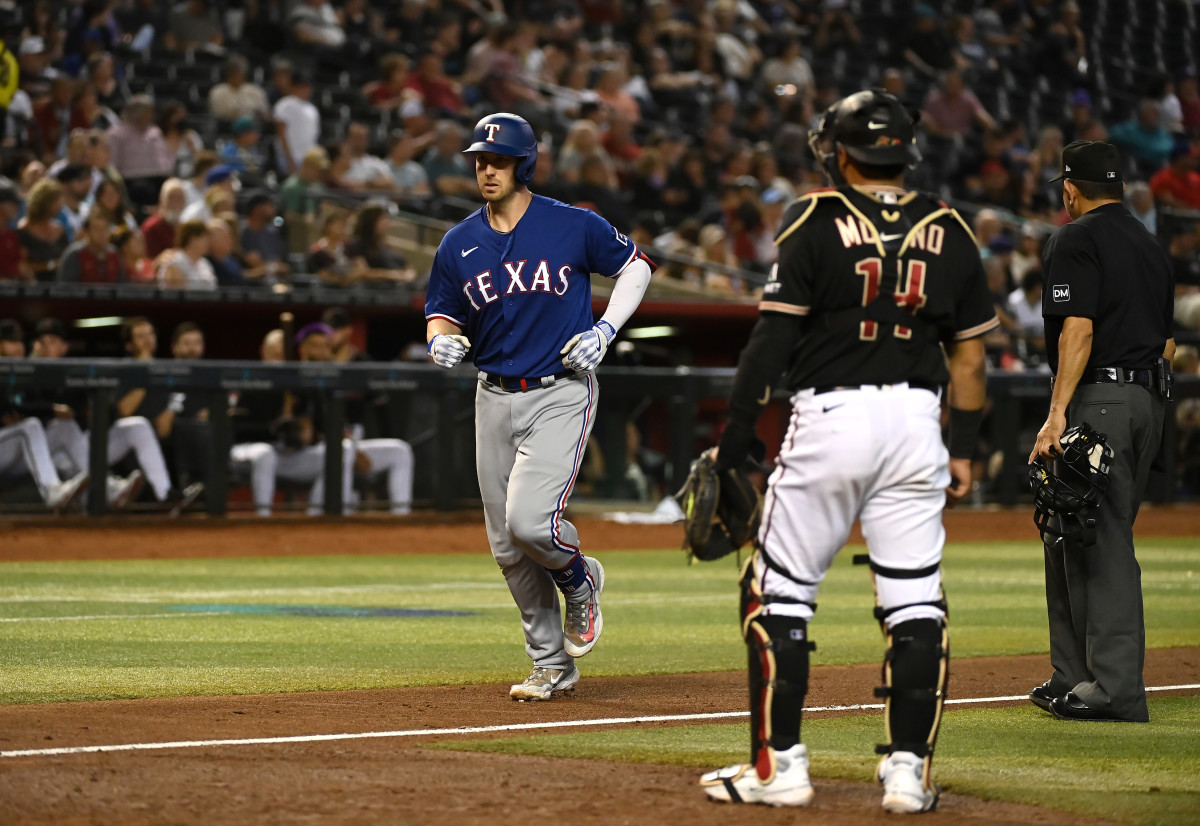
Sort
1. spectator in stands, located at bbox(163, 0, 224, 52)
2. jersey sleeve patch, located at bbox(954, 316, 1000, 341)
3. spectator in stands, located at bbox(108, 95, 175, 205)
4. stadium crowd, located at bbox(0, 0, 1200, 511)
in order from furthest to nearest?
spectator in stands, located at bbox(163, 0, 224, 52), spectator in stands, located at bbox(108, 95, 175, 205), stadium crowd, located at bbox(0, 0, 1200, 511), jersey sleeve patch, located at bbox(954, 316, 1000, 341)

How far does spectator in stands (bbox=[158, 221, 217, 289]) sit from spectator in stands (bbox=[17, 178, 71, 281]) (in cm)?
93

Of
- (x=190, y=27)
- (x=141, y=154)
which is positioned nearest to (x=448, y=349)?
(x=141, y=154)

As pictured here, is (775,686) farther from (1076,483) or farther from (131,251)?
(131,251)

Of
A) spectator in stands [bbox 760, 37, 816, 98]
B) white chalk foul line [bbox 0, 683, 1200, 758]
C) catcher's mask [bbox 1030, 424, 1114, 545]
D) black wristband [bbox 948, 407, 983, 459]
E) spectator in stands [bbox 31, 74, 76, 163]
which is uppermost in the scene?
spectator in stands [bbox 760, 37, 816, 98]

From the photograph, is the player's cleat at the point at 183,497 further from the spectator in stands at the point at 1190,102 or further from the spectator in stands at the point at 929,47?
the spectator in stands at the point at 1190,102

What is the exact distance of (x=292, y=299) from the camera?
53.3 ft

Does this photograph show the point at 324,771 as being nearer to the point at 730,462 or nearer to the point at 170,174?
the point at 730,462

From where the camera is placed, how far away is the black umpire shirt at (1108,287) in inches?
254

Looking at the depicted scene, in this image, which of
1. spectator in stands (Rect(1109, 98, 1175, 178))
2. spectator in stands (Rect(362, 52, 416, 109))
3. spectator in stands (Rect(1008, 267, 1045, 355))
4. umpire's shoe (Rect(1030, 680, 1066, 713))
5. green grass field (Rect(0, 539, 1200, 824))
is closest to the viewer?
green grass field (Rect(0, 539, 1200, 824))

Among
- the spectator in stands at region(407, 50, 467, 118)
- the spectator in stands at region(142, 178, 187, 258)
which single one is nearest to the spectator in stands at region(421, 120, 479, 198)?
the spectator in stands at region(407, 50, 467, 118)

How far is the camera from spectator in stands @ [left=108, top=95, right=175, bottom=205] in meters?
17.5

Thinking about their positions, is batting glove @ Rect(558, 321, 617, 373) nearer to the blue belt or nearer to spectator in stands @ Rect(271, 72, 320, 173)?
the blue belt

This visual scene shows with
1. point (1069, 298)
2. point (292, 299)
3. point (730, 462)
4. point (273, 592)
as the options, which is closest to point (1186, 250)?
point (292, 299)

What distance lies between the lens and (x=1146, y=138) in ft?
84.8
